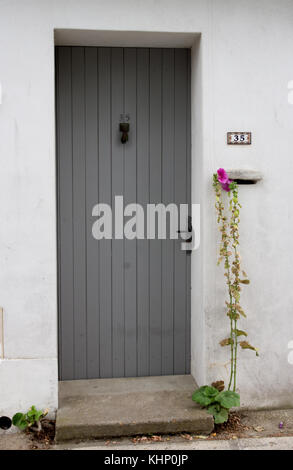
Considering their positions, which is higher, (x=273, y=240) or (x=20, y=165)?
(x=20, y=165)

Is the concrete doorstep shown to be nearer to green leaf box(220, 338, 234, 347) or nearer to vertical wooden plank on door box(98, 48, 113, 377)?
vertical wooden plank on door box(98, 48, 113, 377)

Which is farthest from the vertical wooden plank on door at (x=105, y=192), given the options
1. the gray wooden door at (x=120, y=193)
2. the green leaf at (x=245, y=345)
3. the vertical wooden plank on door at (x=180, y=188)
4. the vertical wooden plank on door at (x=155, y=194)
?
the green leaf at (x=245, y=345)

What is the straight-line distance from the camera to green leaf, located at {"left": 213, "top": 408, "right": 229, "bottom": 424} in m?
3.36

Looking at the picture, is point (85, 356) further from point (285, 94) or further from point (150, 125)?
point (285, 94)

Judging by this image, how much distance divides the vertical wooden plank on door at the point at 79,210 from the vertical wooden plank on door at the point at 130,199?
33 centimetres

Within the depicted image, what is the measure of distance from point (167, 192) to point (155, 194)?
10 cm

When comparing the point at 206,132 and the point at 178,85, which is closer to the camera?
the point at 206,132

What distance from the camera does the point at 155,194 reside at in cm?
394

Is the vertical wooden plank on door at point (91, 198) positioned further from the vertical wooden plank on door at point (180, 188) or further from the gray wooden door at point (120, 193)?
the vertical wooden plank on door at point (180, 188)

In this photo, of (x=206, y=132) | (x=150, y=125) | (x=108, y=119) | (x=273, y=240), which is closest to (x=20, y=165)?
(x=108, y=119)

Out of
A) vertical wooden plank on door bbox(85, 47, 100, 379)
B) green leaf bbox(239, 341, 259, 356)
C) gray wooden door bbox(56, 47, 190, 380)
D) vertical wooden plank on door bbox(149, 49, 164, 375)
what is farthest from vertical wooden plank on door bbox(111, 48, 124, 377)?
green leaf bbox(239, 341, 259, 356)

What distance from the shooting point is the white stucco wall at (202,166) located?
135 inches

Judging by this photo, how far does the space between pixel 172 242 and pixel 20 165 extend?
131cm

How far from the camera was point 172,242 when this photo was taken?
13.1 feet
